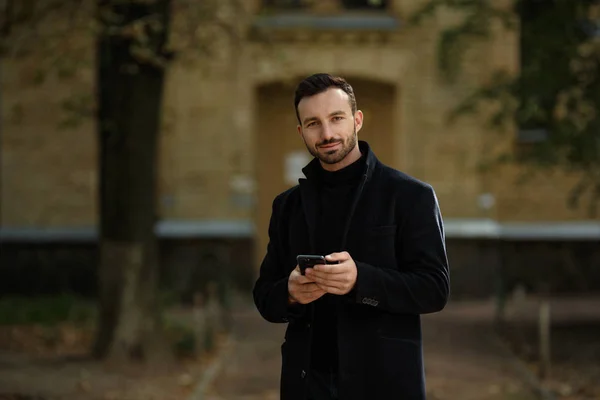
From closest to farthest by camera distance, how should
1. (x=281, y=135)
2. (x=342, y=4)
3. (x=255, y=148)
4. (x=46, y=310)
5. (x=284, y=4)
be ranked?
1. (x=46, y=310)
2. (x=284, y=4)
3. (x=342, y=4)
4. (x=255, y=148)
5. (x=281, y=135)

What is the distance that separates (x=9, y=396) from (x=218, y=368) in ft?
8.75

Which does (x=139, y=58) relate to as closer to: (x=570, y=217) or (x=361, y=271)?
(x=361, y=271)

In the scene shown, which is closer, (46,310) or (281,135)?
(46,310)

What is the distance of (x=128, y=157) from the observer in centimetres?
1095

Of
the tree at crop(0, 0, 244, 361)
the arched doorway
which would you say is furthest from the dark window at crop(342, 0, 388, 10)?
the tree at crop(0, 0, 244, 361)

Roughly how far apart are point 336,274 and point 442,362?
8.72 meters

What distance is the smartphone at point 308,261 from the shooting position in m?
3.25

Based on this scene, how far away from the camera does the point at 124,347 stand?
10.9m

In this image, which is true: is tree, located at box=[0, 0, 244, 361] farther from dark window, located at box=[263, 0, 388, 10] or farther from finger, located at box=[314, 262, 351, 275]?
finger, located at box=[314, 262, 351, 275]

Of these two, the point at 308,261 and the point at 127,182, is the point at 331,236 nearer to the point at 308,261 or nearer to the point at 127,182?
the point at 308,261

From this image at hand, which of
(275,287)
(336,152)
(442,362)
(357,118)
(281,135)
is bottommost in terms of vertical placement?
(442,362)

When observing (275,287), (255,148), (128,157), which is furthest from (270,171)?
(275,287)

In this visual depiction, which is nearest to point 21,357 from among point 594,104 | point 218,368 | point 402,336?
point 218,368

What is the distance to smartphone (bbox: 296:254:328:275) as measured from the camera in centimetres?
325
